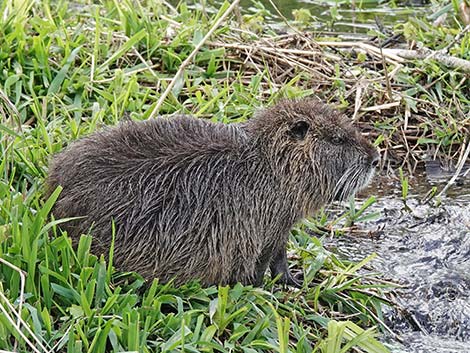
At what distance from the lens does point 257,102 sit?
5.38m

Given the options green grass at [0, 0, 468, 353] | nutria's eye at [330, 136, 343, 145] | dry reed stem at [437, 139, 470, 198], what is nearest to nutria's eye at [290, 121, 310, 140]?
nutria's eye at [330, 136, 343, 145]

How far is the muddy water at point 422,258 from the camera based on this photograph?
4234 mm

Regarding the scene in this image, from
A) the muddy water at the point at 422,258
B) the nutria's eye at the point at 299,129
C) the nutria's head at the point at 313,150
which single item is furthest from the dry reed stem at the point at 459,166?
the nutria's eye at the point at 299,129

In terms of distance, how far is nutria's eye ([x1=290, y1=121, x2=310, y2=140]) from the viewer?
415 cm

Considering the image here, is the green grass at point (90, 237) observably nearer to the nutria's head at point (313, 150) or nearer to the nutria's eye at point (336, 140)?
the nutria's head at point (313, 150)

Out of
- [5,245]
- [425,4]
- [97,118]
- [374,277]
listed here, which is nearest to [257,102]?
[97,118]

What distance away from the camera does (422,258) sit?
4.67m

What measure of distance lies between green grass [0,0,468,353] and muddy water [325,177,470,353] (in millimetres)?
138

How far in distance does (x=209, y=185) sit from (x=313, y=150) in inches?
19.8

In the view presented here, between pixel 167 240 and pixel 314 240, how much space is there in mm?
921

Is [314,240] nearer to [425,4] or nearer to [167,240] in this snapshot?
[167,240]

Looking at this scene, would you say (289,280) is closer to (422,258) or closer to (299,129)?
(299,129)

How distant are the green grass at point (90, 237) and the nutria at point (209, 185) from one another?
0.11m

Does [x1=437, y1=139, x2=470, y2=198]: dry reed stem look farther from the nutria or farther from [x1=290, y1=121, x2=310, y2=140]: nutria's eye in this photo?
[x1=290, y1=121, x2=310, y2=140]: nutria's eye
